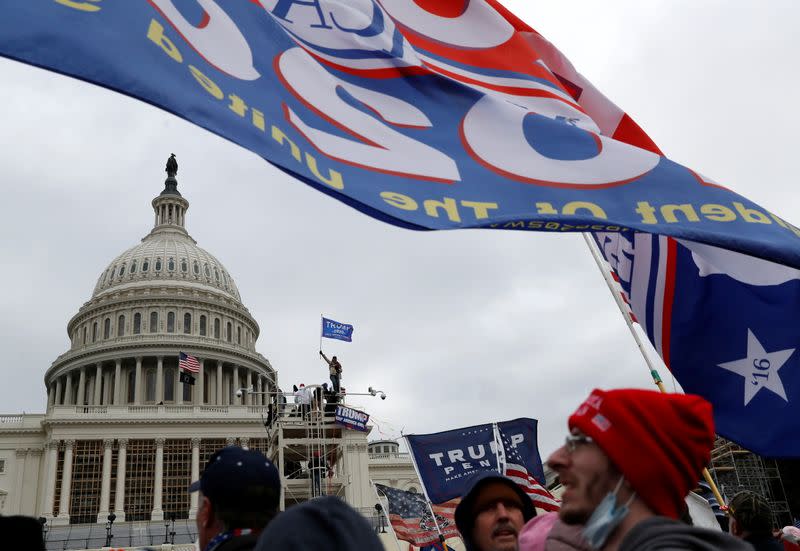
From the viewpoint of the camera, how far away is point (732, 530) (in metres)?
4.88

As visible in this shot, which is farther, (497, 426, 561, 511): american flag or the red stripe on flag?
(497, 426, 561, 511): american flag

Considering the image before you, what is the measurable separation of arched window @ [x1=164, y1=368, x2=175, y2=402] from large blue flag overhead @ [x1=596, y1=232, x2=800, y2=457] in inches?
2871

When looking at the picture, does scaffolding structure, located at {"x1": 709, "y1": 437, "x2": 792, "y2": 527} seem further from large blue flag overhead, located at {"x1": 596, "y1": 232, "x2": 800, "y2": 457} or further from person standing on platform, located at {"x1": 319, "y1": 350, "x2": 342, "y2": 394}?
large blue flag overhead, located at {"x1": 596, "y1": 232, "x2": 800, "y2": 457}

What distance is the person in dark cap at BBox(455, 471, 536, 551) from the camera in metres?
3.80

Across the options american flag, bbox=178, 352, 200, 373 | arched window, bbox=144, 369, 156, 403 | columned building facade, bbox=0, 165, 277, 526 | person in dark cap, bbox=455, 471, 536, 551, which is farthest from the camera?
arched window, bbox=144, 369, 156, 403

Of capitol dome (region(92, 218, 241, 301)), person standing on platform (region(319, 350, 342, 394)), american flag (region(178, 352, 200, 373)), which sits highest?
capitol dome (region(92, 218, 241, 301))

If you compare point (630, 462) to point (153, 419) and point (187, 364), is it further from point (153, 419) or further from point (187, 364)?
point (153, 419)

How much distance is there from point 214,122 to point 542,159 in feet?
7.44

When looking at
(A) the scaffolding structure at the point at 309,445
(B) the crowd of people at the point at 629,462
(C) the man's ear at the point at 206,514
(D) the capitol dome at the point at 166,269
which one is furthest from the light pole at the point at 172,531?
(B) the crowd of people at the point at 629,462

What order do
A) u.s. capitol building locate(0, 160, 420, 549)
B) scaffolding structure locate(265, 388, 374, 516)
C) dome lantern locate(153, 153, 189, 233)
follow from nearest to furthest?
1. scaffolding structure locate(265, 388, 374, 516)
2. u.s. capitol building locate(0, 160, 420, 549)
3. dome lantern locate(153, 153, 189, 233)

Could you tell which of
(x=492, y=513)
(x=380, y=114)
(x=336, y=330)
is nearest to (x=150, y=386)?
(x=336, y=330)

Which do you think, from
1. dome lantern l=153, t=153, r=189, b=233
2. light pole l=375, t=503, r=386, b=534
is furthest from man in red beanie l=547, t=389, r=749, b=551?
dome lantern l=153, t=153, r=189, b=233

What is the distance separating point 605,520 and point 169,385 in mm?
77605

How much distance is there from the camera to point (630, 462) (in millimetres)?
2094
